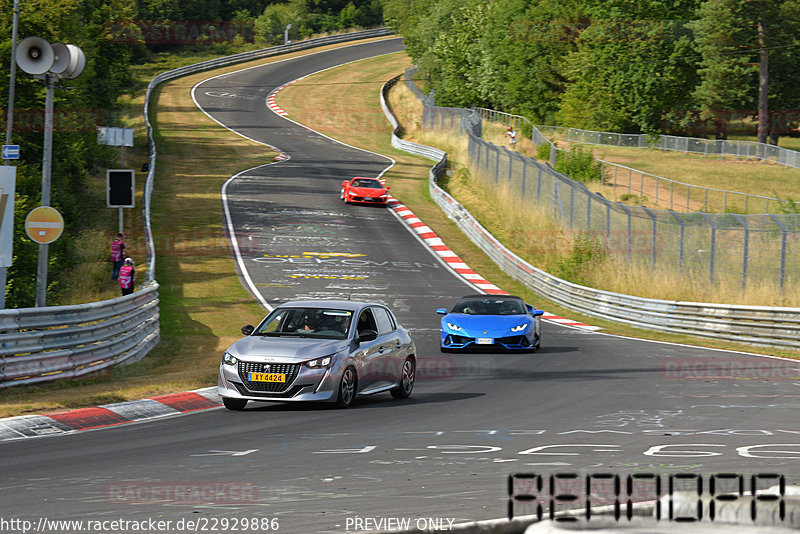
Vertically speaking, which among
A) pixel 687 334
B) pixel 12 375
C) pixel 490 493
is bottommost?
pixel 687 334

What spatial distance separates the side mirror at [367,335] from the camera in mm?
14070

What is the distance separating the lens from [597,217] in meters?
35.2

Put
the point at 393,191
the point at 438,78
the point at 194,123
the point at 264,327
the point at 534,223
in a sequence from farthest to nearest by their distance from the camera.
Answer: the point at 438,78, the point at 194,123, the point at 393,191, the point at 534,223, the point at 264,327

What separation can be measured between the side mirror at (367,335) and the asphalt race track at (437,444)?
3.06 feet

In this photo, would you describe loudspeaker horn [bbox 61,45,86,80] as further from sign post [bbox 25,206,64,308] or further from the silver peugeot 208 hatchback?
the silver peugeot 208 hatchback

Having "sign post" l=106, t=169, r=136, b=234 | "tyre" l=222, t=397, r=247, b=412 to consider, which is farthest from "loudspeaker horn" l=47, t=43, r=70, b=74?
"sign post" l=106, t=169, r=136, b=234

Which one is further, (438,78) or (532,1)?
(438,78)

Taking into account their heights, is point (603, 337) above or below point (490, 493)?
below

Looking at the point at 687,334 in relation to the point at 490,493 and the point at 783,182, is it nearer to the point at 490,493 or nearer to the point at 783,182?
the point at 490,493

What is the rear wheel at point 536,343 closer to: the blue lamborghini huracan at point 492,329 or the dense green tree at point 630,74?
the blue lamborghini huracan at point 492,329

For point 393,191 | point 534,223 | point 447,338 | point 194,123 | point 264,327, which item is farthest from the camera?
point 194,123

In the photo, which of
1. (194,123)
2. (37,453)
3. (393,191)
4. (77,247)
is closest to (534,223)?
A: (393,191)

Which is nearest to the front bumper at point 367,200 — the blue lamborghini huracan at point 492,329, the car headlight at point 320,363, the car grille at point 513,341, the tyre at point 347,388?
the blue lamborghini huracan at point 492,329

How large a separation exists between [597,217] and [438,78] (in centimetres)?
6449
